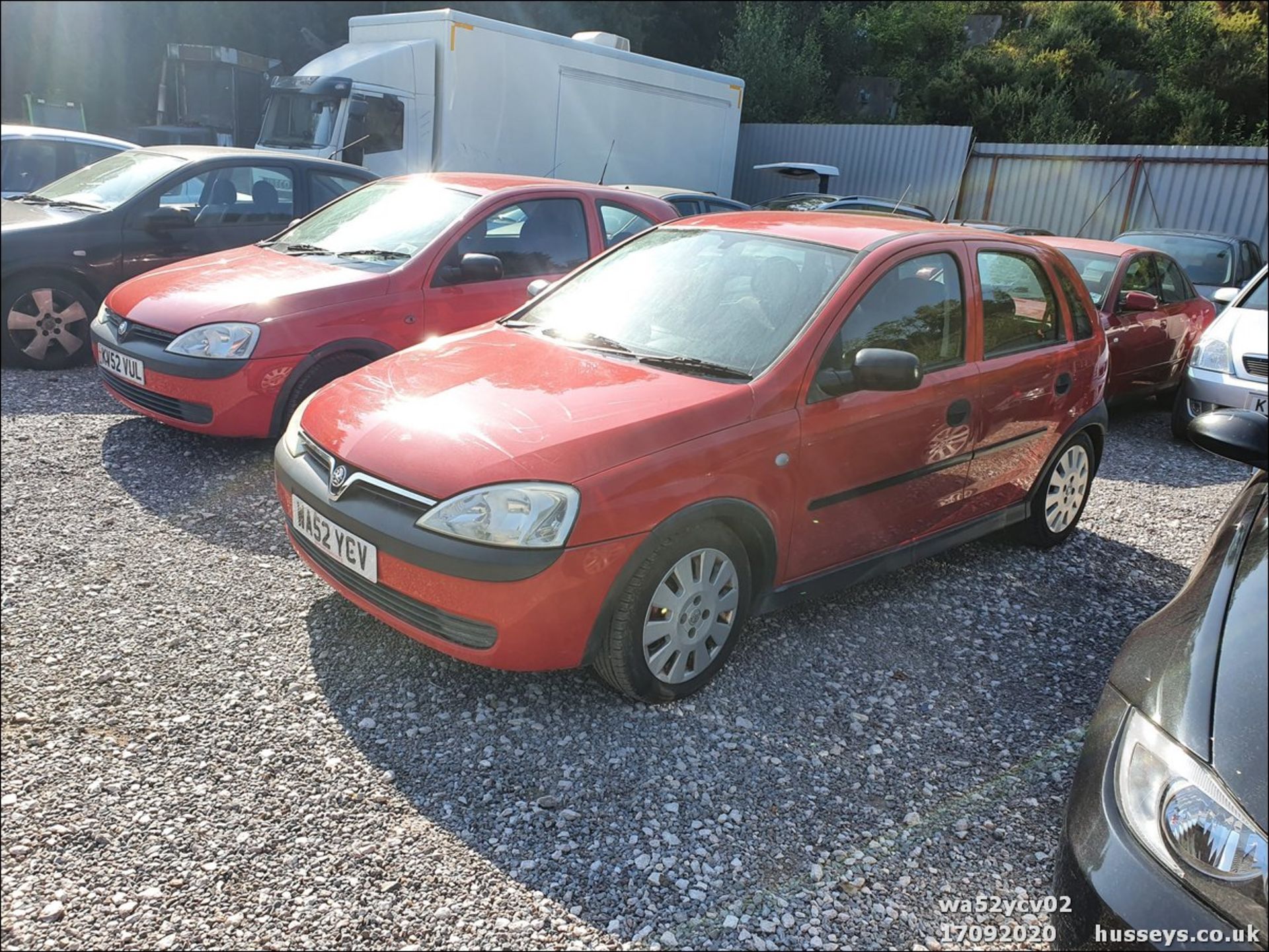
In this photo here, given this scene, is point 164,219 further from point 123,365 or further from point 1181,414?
point 1181,414

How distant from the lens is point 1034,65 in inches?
896

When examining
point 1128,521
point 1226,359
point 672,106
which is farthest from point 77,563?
point 672,106

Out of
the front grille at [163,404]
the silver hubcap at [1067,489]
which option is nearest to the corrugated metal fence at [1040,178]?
the silver hubcap at [1067,489]

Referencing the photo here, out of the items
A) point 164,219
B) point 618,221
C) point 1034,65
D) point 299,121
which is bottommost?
point 164,219

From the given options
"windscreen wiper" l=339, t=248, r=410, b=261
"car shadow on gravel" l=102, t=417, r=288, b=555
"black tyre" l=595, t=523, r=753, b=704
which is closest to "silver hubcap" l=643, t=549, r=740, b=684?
"black tyre" l=595, t=523, r=753, b=704

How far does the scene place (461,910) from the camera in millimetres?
2350

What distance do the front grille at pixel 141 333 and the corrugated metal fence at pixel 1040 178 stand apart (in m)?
15.4

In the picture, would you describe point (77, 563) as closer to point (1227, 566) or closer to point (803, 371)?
point (803, 371)

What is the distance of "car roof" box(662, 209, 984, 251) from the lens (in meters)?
3.86

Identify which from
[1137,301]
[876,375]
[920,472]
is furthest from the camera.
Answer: [1137,301]

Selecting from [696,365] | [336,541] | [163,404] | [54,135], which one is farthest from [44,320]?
[696,365]

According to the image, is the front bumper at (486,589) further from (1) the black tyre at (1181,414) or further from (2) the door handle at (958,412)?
(1) the black tyre at (1181,414)

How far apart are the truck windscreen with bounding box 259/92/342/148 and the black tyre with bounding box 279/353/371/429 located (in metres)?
7.77

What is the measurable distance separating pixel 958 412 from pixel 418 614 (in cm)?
233
